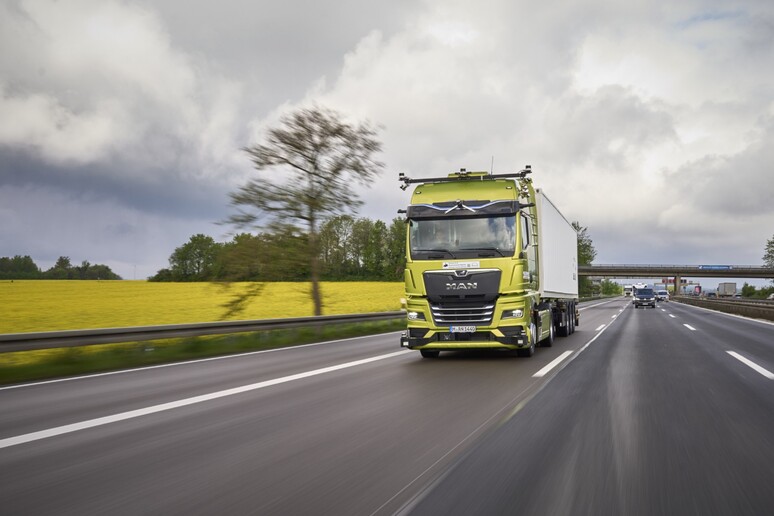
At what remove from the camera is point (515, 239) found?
35.7 feet

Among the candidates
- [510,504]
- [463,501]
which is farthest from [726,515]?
[463,501]

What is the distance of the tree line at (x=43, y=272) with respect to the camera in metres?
71.6

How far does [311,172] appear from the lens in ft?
63.3

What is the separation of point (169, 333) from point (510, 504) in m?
9.58

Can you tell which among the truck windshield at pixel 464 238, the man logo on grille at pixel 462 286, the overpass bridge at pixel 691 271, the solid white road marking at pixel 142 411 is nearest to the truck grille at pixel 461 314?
the man logo on grille at pixel 462 286

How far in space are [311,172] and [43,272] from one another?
241 ft

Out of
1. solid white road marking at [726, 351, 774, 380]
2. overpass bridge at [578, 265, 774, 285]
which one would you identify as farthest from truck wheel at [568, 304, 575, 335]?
overpass bridge at [578, 265, 774, 285]

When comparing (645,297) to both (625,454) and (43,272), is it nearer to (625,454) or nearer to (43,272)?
(625,454)

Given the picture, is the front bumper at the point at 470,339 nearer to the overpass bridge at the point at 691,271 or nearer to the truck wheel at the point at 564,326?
the truck wheel at the point at 564,326

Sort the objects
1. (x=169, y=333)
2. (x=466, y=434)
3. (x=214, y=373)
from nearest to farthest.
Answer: (x=466, y=434), (x=214, y=373), (x=169, y=333)

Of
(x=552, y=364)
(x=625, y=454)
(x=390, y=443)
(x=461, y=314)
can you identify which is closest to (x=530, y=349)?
(x=552, y=364)

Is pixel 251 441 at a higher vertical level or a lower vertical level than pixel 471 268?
lower

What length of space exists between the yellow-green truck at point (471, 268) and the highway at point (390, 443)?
58.8 inches

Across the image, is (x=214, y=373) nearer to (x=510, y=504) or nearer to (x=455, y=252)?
(x=455, y=252)
